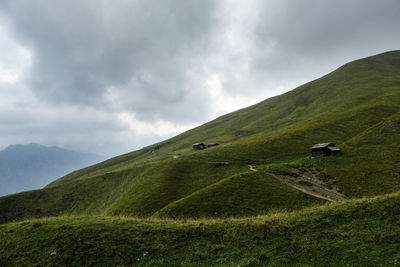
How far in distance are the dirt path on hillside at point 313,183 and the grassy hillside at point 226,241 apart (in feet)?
89.0

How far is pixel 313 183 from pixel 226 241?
41056 mm

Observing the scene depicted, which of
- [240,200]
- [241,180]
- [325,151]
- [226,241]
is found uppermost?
[226,241]

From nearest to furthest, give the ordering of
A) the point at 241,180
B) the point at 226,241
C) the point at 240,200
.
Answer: the point at 226,241 → the point at 240,200 → the point at 241,180

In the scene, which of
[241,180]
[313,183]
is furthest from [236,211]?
[313,183]

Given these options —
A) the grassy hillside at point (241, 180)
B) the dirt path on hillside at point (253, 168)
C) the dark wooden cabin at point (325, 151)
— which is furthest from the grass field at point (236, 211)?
the dark wooden cabin at point (325, 151)

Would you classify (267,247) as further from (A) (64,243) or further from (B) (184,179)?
(B) (184,179)

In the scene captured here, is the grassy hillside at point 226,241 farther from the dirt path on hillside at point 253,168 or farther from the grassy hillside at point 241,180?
the dirt path on hillside at point 253,168

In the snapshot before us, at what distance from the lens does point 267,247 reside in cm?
1473

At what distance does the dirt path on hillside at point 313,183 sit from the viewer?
43000mm

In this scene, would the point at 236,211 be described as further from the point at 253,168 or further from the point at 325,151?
the point at 325,151

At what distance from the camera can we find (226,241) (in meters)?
15.8

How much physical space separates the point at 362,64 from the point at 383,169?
202739 mm

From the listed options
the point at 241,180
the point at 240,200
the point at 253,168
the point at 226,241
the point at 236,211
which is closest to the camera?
the point at 226,241

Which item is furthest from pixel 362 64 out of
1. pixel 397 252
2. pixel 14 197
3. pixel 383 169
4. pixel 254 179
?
pixel 14 197
